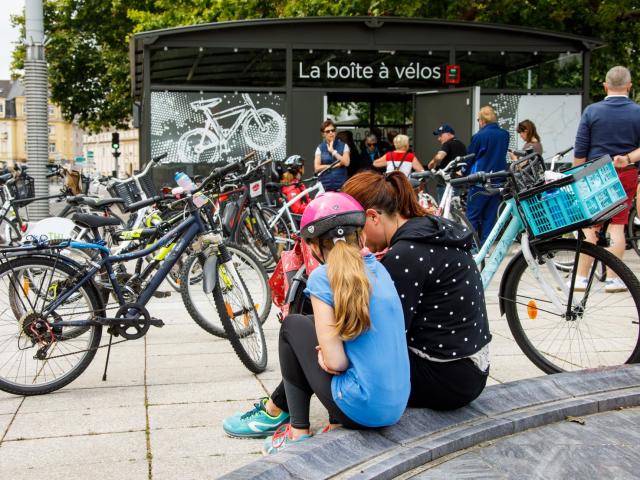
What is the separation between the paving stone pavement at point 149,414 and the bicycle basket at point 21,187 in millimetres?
6106

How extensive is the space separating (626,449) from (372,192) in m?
1.45

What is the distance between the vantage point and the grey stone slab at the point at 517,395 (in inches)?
157

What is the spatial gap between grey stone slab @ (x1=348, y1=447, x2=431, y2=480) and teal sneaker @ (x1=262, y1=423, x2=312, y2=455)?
385 mm

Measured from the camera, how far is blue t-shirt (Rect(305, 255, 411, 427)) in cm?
332

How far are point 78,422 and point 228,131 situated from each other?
33.7 feet

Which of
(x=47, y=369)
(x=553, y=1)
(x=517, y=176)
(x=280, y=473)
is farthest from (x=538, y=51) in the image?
(x=280, y=473)

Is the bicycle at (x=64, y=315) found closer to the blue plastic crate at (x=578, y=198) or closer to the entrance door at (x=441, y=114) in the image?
the blue plastic crate at (x=578, y=198)

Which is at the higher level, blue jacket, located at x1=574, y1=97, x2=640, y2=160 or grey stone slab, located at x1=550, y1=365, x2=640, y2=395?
blue jacket, located at x1=574, y1=97, x2=640, y2=160

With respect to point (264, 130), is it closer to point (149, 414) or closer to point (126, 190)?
point (126, 190)

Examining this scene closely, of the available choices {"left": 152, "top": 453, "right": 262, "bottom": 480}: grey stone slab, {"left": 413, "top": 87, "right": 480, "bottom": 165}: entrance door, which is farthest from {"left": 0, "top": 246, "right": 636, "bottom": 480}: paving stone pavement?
{"left": 413, "top": 87, "right": 480, "bottom": 165}: entrance door

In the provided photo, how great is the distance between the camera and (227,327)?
5191 millimetres

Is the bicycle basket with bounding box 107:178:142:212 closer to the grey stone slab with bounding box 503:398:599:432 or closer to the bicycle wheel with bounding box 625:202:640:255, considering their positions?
the bicycle wheel with bounding box 625:202:640:255

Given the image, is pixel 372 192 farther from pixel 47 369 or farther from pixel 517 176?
pixel 47 369

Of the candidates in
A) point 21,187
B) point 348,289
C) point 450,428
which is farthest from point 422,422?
point 21,187
